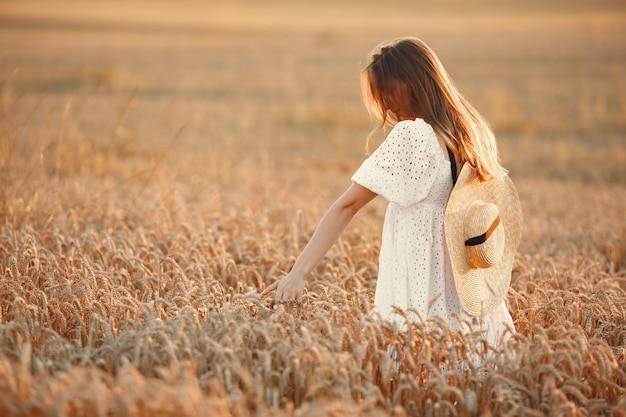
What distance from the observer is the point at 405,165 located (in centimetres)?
328

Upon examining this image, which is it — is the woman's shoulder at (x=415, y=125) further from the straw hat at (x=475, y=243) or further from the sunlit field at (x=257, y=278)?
the sunlit field at (x=257, y=278)

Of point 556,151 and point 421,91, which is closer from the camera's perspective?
point 421,91

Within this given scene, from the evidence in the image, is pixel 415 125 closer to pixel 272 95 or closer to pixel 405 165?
pixel 405 165

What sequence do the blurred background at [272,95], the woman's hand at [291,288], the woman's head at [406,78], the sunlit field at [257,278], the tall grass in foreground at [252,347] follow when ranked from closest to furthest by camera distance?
the tall grass in foreground at [252,347], the sunlit field at [257,278], the woman's hand at [291,288], the woman's head at [406,78], the blurred background at [272,95]

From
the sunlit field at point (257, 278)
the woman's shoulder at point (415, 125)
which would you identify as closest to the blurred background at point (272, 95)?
the sunlit field at point (257, 278)

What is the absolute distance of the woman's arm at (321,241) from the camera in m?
3.20

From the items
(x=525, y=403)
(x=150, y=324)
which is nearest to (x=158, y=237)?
(x=150, y=324)

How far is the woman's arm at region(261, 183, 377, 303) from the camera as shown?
3.20 metres

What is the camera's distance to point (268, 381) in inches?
113

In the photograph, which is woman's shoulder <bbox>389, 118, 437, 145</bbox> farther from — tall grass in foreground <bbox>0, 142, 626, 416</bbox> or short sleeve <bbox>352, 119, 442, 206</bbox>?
tall grass in foreground <bbox>0, 142, 626, 416</bbox>

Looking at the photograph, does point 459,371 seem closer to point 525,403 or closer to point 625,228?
point 525,403

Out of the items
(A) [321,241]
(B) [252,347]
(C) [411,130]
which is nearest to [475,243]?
(C) [411,130]

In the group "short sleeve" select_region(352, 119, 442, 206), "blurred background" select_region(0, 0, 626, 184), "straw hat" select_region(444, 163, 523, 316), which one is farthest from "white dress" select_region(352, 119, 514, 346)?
"blurred background" select_region(0, 0, 626, 184)

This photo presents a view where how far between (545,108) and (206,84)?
31.0ft
